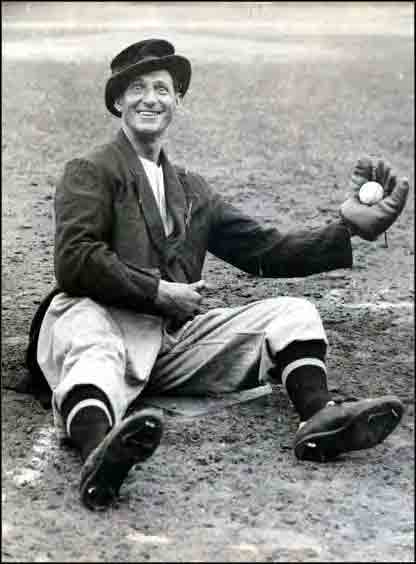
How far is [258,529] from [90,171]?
1.34 meters

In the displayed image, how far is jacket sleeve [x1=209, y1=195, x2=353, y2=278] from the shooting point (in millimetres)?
3998

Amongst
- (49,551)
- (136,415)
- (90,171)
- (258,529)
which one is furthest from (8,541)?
(90,171)

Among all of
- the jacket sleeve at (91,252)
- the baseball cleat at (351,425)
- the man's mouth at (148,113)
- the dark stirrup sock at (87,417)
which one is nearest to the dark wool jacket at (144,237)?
the jacket sleeve at (91,252)

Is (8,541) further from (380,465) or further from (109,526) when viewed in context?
(380,465)

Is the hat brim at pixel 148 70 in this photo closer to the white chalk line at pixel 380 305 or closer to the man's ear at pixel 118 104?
the man's ear at pixel 118 104

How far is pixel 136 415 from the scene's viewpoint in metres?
2.91

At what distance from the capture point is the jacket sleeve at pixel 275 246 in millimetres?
3998

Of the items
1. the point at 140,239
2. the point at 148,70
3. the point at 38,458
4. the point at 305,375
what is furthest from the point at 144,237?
the point at 38,458

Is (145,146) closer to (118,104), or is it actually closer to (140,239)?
(118,104)

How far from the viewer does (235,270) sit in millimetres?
5590

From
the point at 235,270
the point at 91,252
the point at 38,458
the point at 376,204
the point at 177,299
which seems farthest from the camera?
the point at 235,270

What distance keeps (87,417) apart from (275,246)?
112 centimetres

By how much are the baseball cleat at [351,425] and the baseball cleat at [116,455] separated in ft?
1.81

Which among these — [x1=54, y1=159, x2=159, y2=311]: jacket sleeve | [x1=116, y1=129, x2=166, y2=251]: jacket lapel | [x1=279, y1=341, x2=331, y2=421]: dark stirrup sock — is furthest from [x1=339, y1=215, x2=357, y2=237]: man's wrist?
[x1=54, y1=159, x2=159, y2=311]: jacket sleeve
